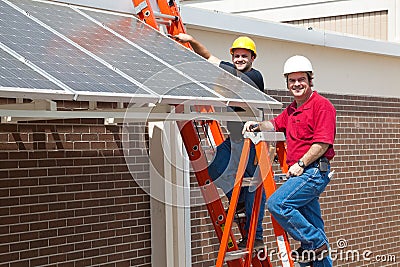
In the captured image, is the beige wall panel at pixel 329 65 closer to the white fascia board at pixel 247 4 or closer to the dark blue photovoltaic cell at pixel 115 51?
the dark blue photovoltaic cell at pixel 115 51

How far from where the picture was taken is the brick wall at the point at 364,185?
14.6 metres

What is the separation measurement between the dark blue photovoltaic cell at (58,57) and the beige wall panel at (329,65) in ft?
11.5

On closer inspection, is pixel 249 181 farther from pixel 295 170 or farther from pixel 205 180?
pixel 295 170

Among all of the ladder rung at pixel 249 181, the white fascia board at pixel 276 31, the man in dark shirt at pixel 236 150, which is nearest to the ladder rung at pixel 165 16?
the man in dark shirt at pixel 236 150

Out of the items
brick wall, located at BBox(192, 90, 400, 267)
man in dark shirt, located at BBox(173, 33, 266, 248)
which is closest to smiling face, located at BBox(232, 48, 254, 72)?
man in dark shirt, located at BBox(173, 33, 266, 248)

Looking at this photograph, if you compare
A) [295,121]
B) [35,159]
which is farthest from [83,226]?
[295,121]

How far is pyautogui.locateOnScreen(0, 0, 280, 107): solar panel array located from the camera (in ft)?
24.5

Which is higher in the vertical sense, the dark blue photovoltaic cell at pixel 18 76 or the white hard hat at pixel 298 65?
the white hard hat at pixel 298 65

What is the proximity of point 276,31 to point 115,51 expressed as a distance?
15.7 ft

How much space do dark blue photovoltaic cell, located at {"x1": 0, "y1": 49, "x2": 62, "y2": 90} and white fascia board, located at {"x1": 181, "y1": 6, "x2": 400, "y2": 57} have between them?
13.8ft

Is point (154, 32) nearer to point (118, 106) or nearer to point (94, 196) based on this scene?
point (118, 106)

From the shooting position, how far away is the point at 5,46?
771 centimetres

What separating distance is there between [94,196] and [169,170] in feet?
3.92

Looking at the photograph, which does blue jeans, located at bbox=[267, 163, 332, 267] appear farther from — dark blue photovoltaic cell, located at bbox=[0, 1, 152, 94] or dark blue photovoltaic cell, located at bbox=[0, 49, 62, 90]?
dark blue photovoltaic cell, located at bbox=[0, 49, 62, 90]
